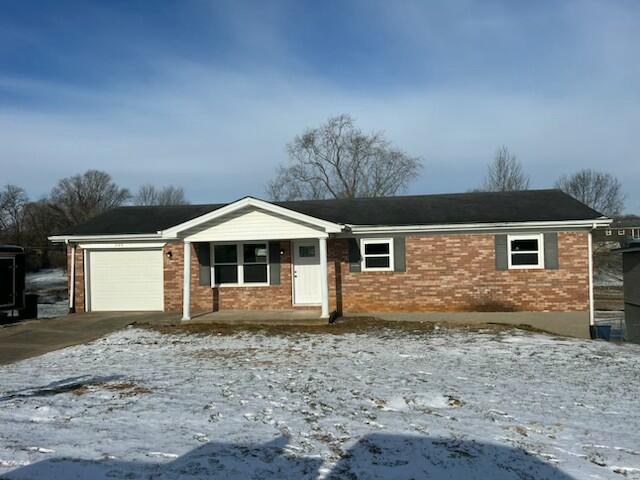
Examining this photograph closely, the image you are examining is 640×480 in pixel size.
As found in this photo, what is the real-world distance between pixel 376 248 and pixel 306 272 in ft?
7.08

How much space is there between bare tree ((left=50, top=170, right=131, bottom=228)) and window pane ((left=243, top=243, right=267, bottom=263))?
6528 centimetres

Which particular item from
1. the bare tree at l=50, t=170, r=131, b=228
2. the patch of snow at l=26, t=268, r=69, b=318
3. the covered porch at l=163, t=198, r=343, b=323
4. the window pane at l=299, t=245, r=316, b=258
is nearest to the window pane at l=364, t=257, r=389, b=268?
the covered porch at l=163, t=198, r=343, b=323

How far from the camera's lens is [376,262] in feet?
50.3

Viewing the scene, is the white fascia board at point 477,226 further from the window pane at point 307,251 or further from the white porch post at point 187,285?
the white porch post at point 187,285

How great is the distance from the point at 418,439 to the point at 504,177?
4225cm

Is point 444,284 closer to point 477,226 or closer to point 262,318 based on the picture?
point 477,226

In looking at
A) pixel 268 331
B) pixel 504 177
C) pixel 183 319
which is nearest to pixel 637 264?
pixel 268 331

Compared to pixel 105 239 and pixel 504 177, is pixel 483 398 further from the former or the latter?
pixel 504 177

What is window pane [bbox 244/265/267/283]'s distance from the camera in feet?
51.8

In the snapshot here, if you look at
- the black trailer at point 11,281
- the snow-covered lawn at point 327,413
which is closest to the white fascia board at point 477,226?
the snow-covered lawn at point 327,413

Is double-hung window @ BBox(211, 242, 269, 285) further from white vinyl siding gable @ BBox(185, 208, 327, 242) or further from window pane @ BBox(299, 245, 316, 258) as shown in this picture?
white vinyl siding gable @ BBox(185, 208, 327, 242)

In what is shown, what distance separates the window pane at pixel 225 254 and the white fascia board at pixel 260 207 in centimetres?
170

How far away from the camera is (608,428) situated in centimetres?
561

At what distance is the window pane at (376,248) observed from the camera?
1532 centimetres
